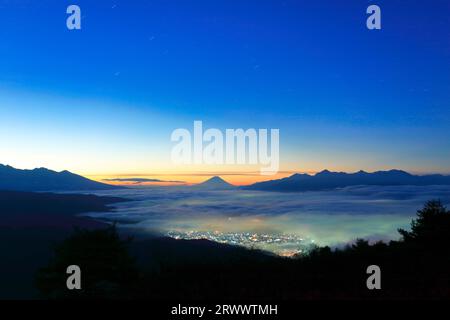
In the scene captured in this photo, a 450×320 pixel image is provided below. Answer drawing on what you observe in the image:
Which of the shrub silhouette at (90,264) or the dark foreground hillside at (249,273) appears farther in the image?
the shrub silhouette at (90,264)

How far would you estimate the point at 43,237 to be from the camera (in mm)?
129000

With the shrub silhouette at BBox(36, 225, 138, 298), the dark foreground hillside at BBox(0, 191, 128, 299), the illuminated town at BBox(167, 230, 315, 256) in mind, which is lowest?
the dark foreground hillside at BBox(0, 191, 128, 299)

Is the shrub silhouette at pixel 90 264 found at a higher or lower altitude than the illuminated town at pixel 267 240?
higher

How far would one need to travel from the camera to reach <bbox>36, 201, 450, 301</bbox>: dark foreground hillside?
11.0 m

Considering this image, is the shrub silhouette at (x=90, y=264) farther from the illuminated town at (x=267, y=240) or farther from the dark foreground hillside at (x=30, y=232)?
the illuminated town at (x=267, y=240)

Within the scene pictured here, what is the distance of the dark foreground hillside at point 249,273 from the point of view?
1101 cm

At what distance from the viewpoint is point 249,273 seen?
13680 mm

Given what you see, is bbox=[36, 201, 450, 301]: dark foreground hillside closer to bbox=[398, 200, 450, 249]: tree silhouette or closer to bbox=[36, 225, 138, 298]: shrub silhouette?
bbox=[36, 225, 138, 298]: shrub silhouette

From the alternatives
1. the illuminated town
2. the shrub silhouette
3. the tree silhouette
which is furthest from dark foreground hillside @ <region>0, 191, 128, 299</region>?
the illuminated town

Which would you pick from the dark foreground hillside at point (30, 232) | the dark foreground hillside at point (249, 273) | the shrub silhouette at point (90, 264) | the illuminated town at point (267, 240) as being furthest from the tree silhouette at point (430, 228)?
the dark foreground hillside at point (30, 232)

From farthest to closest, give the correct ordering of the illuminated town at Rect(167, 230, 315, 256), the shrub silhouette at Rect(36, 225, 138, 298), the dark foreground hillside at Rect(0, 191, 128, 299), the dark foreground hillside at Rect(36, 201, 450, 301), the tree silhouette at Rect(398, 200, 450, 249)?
the dark foreground hillside at Rect(0, 191, 128, 299)
the illuminated town at Rect(167, 230, 315, 256)
the tree silhouette at Rect(398, 200, 450, 249)
the shrub silhouette at Rect(36, 225, 138, 298)
the dark foreground hillside at Rect(36, 201, 450, 301)

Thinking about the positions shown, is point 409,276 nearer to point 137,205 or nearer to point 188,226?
point 188,226
